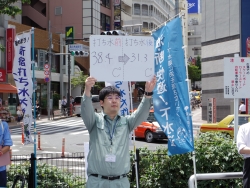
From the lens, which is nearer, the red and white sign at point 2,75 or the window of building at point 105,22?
the red and white sign at point 2,75

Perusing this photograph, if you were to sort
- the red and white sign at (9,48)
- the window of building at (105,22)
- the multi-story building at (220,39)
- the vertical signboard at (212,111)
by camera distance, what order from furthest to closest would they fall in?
the window of building at (105,22)
the red and white sign at (9,48)
the multi-story building at (220,39)
the vertical signboard at (212,111)

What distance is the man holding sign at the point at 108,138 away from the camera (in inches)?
154

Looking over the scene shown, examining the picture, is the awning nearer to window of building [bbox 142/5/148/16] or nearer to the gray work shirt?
the gray work shirt

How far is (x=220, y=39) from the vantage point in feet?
87.1

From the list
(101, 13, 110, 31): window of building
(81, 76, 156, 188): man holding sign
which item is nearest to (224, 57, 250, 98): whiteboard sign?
(81, 76, 156, 188): man holding sign

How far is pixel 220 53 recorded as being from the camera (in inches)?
1043

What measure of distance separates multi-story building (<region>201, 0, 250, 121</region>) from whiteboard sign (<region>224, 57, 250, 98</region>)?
16204 millimetres

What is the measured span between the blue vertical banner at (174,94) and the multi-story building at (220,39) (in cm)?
1981

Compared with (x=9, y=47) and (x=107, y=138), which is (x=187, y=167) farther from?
(x=9, y=47)

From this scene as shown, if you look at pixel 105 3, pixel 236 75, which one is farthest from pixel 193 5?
pixel 236 75

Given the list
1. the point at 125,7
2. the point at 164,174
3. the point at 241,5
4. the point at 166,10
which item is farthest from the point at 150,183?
the point at 166,10

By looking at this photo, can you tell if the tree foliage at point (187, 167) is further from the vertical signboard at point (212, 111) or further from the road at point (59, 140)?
the vertical signboard at point (212, 111)

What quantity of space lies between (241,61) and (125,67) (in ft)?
15.3

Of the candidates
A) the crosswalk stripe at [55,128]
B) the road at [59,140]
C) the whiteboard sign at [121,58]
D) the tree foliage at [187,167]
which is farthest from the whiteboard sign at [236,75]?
the crosswalk stripe at [55,128]
